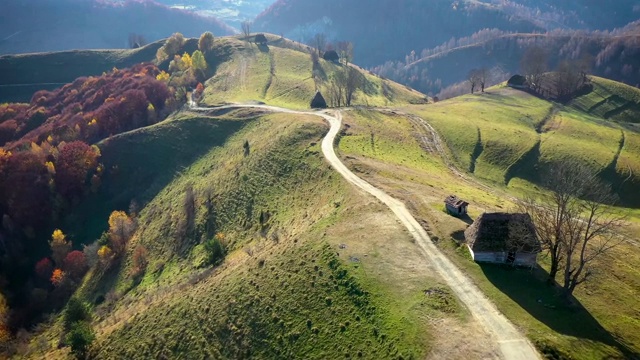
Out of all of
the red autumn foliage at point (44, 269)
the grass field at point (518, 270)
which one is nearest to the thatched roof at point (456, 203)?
the grass field at point (518, 270)

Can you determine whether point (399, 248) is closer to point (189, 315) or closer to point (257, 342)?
point (257, 342)

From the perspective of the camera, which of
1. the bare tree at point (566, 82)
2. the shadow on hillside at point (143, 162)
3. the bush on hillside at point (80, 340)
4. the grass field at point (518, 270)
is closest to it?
the grass field at point (518, 270)

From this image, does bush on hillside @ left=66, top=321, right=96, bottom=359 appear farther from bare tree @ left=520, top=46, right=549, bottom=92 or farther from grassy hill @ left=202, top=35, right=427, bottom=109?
bare tree @ left=520, top=46, right=549, bottom=92

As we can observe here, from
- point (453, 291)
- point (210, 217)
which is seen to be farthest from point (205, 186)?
point (453, 291)

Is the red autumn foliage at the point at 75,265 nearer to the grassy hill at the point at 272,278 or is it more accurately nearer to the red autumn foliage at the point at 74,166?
the grassy hill at the point at 272,278

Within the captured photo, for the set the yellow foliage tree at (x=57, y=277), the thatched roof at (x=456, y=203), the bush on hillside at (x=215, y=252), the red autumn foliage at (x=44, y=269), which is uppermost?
the thatched roof at (x=456, y=203)

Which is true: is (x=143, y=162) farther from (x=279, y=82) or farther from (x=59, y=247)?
(x=279, y=82)

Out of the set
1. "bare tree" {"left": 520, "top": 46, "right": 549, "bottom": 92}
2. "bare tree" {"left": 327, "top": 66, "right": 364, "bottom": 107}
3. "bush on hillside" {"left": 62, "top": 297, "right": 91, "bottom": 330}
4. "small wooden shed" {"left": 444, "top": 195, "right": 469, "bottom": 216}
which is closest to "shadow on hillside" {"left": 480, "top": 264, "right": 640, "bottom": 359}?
"small wooden shed" {"left": 444, "top": 195, "right": 469, "bottom": 216}

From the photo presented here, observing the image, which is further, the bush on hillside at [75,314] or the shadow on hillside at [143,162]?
the shadow on hillside at [143,162]
